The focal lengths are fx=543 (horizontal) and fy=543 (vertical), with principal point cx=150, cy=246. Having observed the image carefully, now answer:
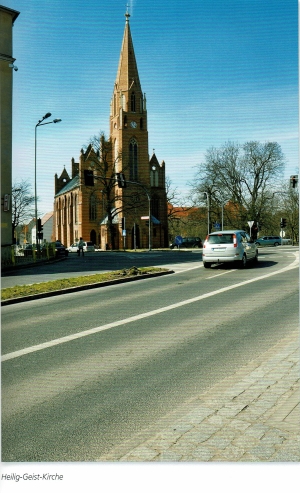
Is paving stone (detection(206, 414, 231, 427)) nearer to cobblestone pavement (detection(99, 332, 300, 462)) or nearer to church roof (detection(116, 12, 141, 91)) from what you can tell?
cobblestone pavement (detection(99, 332, 300, 462))

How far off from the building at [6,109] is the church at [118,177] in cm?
47

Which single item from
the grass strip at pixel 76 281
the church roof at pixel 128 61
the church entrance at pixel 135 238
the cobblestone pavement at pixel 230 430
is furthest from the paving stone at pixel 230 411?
the church entrance at pixel 135 238

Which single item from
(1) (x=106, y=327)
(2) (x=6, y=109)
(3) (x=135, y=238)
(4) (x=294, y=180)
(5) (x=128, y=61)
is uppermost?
(5) (x=128, y=61)

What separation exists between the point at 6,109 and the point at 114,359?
2578 millimetres

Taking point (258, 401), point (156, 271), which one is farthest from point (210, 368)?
point (156, 271)

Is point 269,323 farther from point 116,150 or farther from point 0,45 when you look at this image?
point 0,45

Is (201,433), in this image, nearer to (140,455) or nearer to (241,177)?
(140,455)

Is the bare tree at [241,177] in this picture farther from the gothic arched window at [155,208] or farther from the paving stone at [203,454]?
the paving stone at [203,454]

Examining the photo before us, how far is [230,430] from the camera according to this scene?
3266 mm

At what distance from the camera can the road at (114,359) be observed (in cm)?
349

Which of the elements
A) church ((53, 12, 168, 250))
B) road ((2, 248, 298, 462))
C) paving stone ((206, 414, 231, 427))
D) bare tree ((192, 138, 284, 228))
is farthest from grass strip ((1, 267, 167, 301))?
paving stone ((206, 414, 231, 427))

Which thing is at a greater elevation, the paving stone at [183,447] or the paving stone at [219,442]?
the paving stone at [219,442]

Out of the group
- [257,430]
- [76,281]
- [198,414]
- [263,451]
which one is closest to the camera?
[263,451]

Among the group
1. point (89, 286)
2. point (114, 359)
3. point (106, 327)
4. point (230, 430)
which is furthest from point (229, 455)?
point (89, 286)
